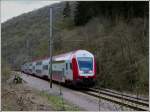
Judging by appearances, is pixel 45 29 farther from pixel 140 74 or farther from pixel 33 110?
pixel 33 110

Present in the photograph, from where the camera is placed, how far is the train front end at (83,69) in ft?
88.5

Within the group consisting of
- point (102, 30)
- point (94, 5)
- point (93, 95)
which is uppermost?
point (94, 5)

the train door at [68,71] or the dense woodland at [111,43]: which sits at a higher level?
the dense woodland at [111,43]

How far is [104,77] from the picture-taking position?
29.8m

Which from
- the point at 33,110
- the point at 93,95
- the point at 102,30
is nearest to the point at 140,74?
the point at 93,95

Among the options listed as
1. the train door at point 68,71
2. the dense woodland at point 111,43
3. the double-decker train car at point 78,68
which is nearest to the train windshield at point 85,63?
the double-decker train car at point 78,68

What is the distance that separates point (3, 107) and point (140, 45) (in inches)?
922

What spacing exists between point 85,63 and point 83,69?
0.49 m

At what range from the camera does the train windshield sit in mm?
27406

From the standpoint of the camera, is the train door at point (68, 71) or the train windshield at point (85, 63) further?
the train door at point (68, 71)

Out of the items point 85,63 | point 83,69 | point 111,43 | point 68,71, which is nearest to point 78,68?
point 83,69

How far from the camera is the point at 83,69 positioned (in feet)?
89.9

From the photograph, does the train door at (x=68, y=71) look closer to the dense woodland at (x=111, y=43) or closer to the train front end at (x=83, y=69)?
the train front end at (x=83, y=69)

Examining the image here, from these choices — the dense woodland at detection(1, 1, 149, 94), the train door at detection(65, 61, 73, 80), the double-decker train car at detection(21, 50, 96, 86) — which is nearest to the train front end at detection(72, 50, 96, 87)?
the double-decker train car at detection(21, 50, 96, 86)
